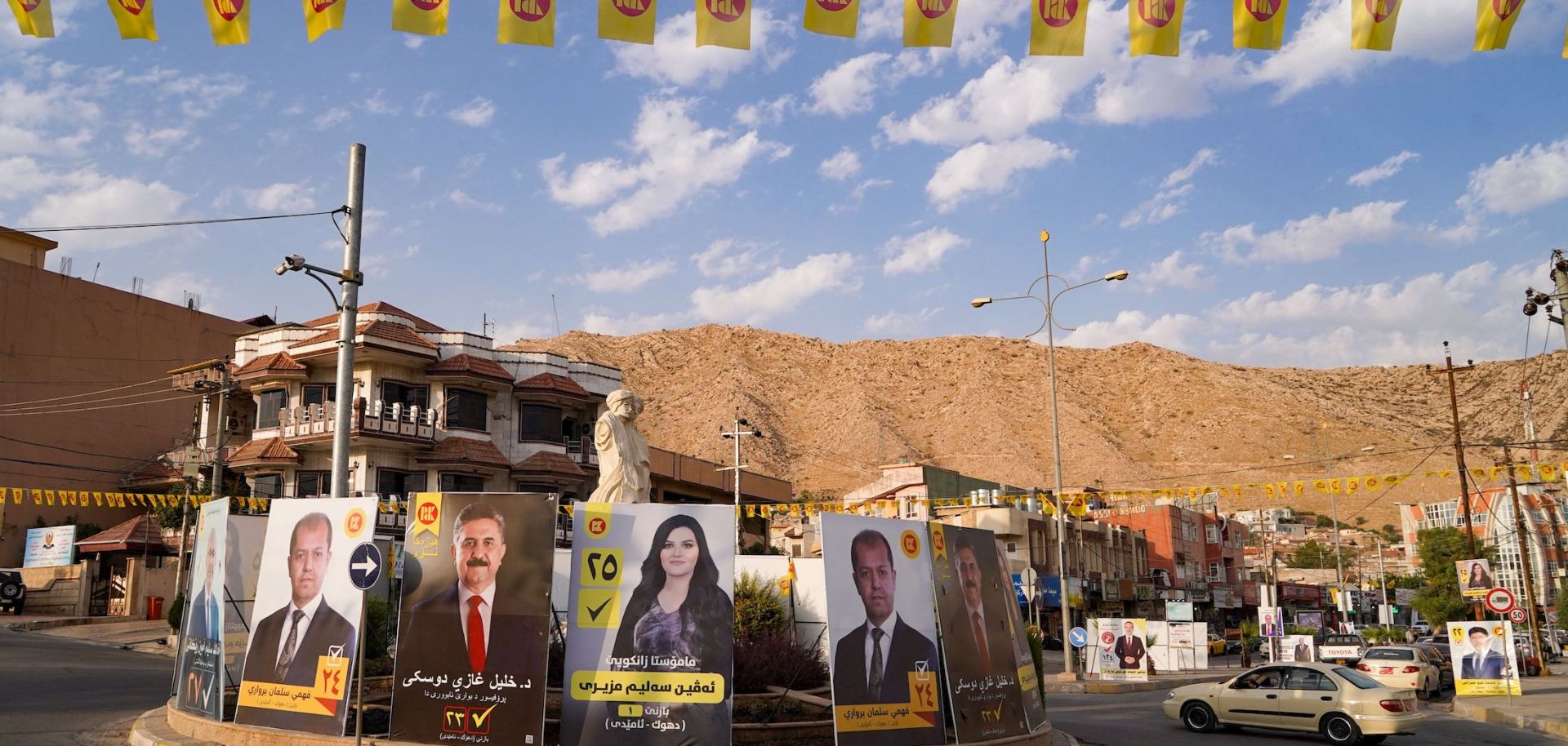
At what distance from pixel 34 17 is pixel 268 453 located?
98.4 feet

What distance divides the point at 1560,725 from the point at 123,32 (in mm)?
25594

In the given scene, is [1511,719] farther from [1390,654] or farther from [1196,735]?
[1196,735]

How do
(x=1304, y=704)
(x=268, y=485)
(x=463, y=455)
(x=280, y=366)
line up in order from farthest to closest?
(x=268, y=485), (x=463, y=455), (x=280, y=366), (x=1304, y=704)

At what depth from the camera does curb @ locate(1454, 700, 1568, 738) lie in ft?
66.6

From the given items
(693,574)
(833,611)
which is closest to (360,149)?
(693,574)

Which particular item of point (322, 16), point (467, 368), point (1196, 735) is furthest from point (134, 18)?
point (467, 368)

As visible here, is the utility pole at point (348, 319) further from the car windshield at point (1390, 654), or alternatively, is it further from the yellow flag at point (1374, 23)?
the car windshield at point (1390, 654)

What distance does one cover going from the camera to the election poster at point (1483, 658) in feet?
82.8

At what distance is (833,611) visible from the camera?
12727mm

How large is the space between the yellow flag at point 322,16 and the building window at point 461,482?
100ft

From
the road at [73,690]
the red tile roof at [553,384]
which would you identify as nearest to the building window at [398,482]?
the red tile roof at [553,384]

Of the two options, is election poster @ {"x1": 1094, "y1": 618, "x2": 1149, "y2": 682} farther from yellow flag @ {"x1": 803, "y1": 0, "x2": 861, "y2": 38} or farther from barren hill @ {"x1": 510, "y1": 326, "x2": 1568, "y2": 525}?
barren hill @ {"x1": 510, "y1": 326, "x2": 1568, "y2": 525}

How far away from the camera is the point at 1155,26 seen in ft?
43.1

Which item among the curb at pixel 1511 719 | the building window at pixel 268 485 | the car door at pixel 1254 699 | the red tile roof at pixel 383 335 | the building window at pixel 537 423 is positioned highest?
the red tile roof at pixel 383 335
